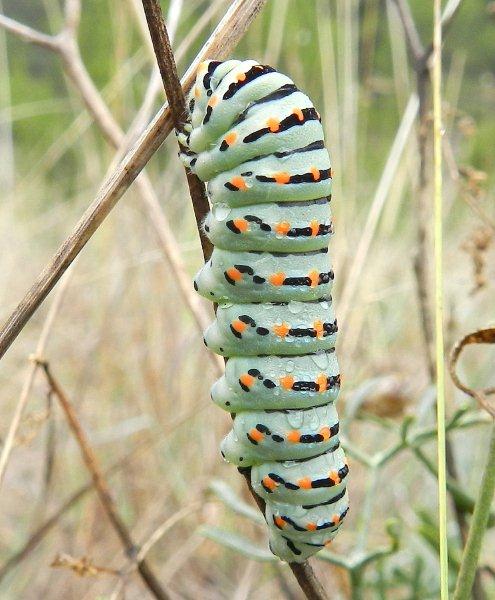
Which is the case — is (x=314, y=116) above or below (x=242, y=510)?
above

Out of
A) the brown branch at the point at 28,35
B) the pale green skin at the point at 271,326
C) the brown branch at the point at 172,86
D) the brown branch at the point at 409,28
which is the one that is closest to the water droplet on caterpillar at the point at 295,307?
the pale green skin at the point at 271,326

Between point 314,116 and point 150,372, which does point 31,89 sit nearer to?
point 150,372

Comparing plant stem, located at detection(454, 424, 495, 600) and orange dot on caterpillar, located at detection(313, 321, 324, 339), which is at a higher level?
orange dot on caterpillar, located at detection(313, 321, 324, 339)

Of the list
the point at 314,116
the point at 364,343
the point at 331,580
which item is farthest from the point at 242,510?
the point at 364,343

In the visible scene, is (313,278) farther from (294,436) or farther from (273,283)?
(294,436)

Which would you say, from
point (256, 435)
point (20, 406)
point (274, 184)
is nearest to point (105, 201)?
point (274, 184)

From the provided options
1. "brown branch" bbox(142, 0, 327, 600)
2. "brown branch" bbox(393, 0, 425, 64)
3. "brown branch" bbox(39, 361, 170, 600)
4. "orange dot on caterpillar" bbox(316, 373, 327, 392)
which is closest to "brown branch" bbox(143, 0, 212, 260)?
"brown branch" bbox(142, 0, 327, 600)

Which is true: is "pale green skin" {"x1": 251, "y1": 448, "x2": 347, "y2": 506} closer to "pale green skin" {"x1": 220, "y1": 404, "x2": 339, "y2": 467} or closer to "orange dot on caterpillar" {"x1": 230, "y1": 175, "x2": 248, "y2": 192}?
"pale green skin" {"x1": 220, "y1": 404, "x2": 339, "y2": 467}
